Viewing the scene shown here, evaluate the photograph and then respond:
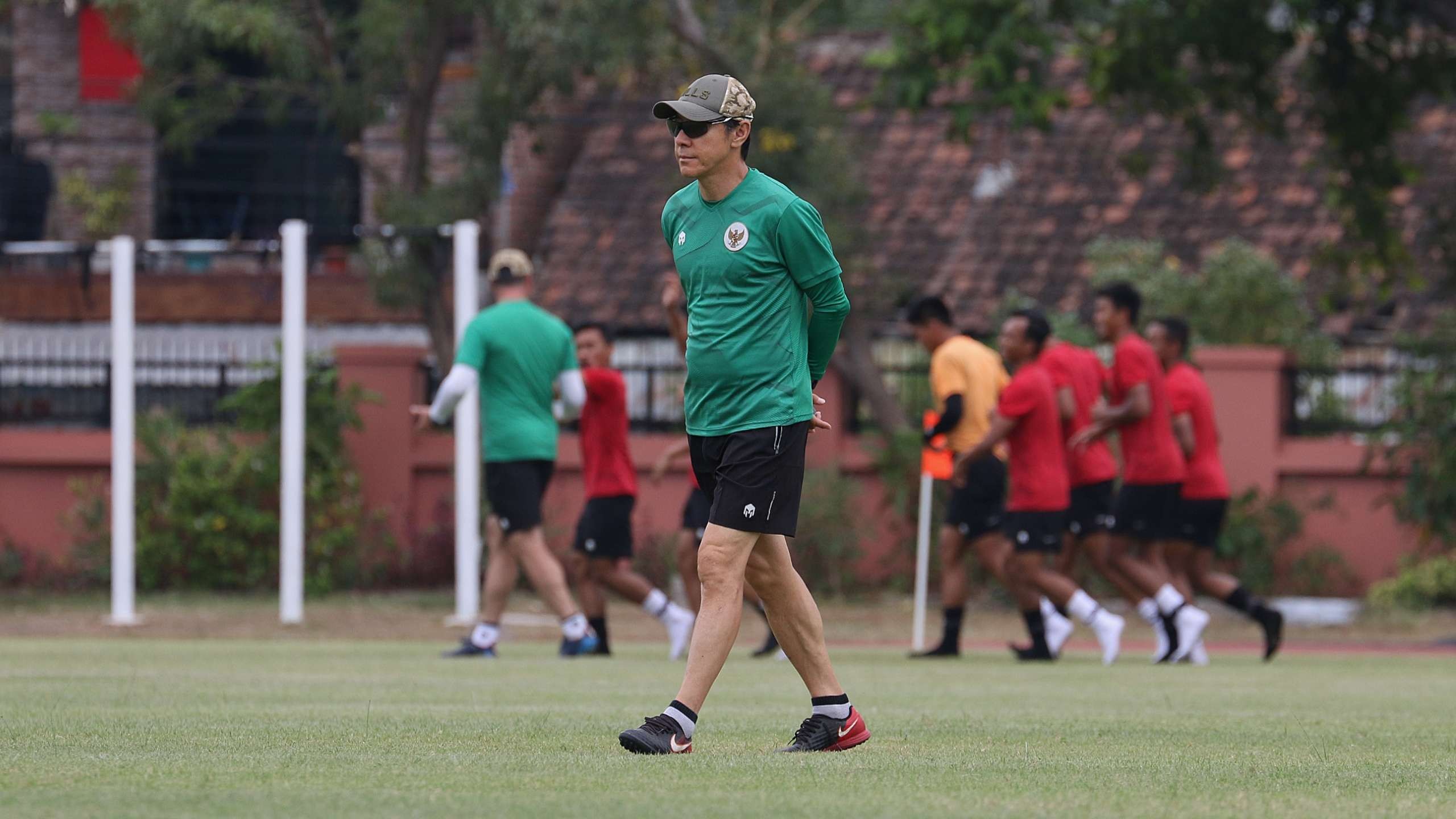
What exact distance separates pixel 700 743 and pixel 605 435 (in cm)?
600

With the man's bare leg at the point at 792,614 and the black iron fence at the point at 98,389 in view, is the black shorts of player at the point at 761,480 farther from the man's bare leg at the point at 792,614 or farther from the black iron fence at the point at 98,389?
the black iron fence at the point at 98,389

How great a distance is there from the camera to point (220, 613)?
16172 millimetres

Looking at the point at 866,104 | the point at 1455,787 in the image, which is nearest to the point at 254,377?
the point at 866,104

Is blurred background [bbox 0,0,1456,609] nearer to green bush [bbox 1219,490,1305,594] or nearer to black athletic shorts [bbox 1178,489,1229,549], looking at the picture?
green bush [bbox 1219,490,1305,594]

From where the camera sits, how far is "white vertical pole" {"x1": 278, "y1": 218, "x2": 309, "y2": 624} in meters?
15.3

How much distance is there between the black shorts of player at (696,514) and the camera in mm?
12044

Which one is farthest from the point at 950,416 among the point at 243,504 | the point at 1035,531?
the point at 243,504

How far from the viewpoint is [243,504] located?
1764 cm

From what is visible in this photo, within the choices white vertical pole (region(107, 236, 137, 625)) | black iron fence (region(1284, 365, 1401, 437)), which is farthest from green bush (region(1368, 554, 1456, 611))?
white vertical pole (region(107, 236, 137, 625))

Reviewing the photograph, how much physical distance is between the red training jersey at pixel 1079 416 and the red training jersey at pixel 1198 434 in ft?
1.50

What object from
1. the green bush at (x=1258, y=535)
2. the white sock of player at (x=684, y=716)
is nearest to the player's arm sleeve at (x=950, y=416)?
the green bush at (x=1258, y=535)

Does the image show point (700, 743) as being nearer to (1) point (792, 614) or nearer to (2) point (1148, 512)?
(1) point (792, 614)

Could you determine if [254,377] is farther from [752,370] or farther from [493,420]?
[752,370]

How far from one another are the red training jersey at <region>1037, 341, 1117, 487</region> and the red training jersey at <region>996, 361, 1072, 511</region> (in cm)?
47
